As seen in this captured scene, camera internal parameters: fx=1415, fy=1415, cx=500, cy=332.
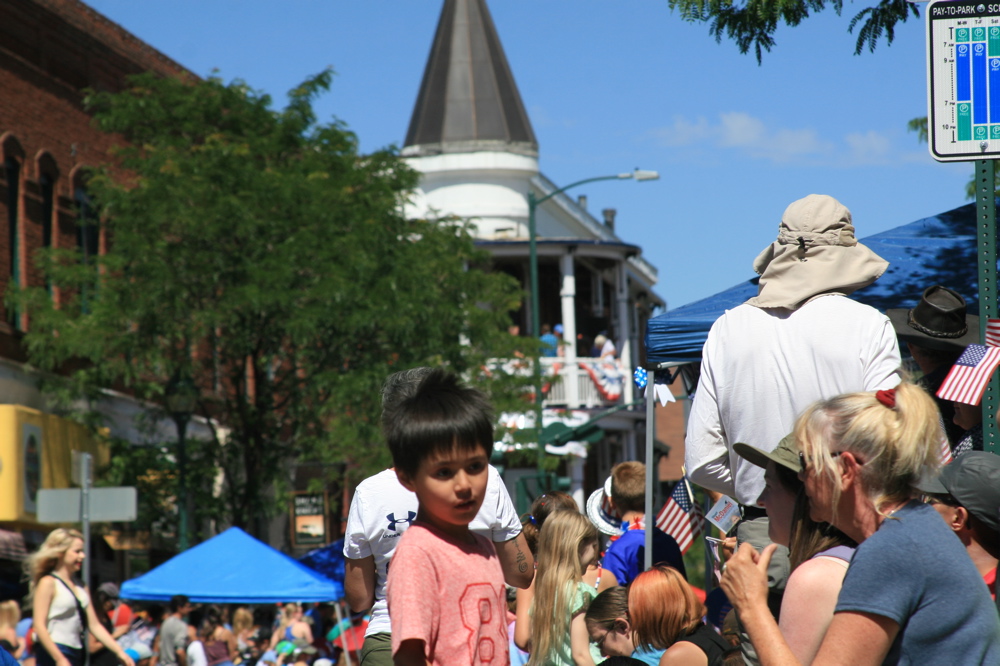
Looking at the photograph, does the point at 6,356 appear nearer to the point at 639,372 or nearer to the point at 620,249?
the point at 639,372

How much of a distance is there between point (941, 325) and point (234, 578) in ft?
38.9

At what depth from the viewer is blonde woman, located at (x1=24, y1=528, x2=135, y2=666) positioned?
10234 mm

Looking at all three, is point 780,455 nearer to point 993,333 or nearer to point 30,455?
point 993,333

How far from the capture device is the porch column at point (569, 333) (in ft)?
123

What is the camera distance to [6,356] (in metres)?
22.7

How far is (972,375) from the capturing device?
530 cm

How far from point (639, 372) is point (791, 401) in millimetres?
3898

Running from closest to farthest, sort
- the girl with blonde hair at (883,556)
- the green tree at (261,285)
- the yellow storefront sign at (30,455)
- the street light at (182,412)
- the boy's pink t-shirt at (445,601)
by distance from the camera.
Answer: the girl with blonde hair at (883,556)
the boy's pink t-shirt at (445,601)
the street light at (182,412)
the yellow storefront sign at (30,455)
the green tree at (261,285)

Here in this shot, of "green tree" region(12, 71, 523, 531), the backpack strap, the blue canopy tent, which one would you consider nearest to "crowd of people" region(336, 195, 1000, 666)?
the backpack strap

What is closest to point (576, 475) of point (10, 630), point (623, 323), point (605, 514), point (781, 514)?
point (623, 323)

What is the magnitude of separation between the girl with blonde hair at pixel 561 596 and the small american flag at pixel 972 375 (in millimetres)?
2350

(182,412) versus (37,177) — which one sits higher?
(37,177)

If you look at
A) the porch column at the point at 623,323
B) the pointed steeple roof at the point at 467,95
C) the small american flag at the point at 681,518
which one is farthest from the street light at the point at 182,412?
the pointed steeple roof at the point at 467,95

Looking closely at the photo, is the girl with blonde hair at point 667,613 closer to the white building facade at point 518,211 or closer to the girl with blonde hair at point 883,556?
the girl with blonde hair at point 883,556
